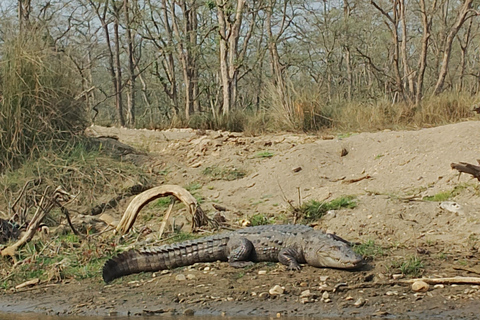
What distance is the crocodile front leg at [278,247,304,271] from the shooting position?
522 cm

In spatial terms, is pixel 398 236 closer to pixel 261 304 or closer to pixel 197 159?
pixel 261 304

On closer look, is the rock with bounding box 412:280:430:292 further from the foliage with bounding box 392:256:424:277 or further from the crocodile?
the crocodile

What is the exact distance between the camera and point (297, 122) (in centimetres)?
1161

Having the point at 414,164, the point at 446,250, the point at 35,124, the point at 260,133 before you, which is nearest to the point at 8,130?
the point at 35,124

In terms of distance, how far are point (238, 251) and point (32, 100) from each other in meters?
5.03

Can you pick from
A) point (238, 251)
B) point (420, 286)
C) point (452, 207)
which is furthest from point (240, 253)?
point (452, 207)

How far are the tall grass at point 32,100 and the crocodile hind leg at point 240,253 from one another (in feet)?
14.9

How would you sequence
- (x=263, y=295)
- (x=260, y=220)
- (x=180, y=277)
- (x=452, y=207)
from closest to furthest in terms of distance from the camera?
(x=263, y=295) → (x=180, y=277) → (x=452, y=207) → (x=260, y=220)

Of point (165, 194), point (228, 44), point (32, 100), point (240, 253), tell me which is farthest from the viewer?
point (228, 44)

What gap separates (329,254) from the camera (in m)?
5.02

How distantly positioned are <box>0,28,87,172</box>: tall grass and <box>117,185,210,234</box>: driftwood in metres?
2.80

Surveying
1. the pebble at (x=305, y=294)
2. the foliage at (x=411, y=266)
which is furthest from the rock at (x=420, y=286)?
the pebble at (x=305, y=294)

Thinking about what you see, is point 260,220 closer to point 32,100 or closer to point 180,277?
point 180,277

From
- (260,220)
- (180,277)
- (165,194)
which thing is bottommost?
(180,277)
